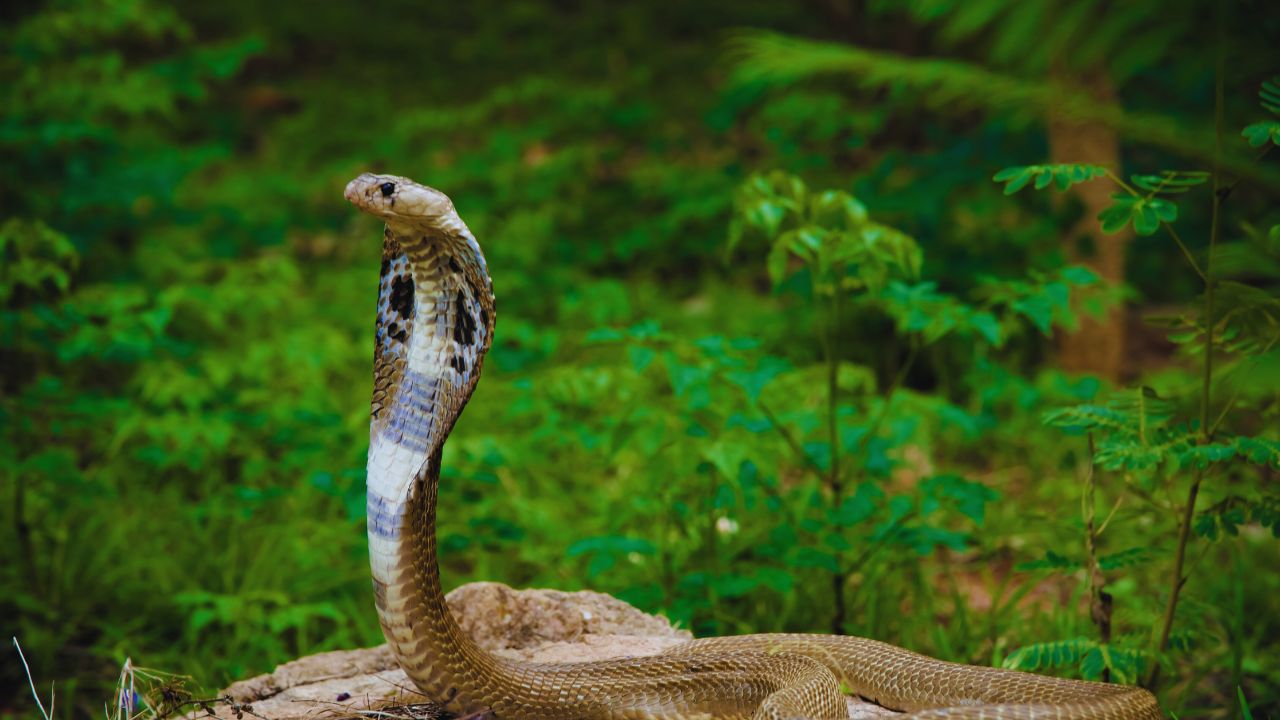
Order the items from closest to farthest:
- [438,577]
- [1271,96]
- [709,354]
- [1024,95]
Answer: [1024,95]
[438,577]
[1271,96]
[709,354]

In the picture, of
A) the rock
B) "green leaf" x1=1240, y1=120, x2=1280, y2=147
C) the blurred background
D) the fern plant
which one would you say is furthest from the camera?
the blurred background

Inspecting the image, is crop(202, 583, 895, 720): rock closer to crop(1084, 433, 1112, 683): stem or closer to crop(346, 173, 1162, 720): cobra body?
crop(346, 173, 1162, 720): cobra body

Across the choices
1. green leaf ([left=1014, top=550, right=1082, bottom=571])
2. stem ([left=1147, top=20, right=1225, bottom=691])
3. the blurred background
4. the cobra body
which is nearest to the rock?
the cobra body

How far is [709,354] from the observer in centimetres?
367

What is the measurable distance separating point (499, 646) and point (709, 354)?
115 cm

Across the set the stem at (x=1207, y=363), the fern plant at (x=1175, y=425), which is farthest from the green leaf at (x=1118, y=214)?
the stem at (x=1207, y=363)

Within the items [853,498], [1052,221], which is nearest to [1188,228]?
[1052,221]

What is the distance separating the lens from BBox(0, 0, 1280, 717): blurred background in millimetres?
3168

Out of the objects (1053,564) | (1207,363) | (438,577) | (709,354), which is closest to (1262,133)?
(1207,363)

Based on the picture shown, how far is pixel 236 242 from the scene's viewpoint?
26.5ft

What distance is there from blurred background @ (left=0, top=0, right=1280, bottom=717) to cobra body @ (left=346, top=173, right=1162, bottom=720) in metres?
0.76

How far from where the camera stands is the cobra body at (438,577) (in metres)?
2.35

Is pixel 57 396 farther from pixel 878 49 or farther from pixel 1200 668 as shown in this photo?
pixel 878 49

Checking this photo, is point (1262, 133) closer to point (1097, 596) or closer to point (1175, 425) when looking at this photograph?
point (1175, 425)
